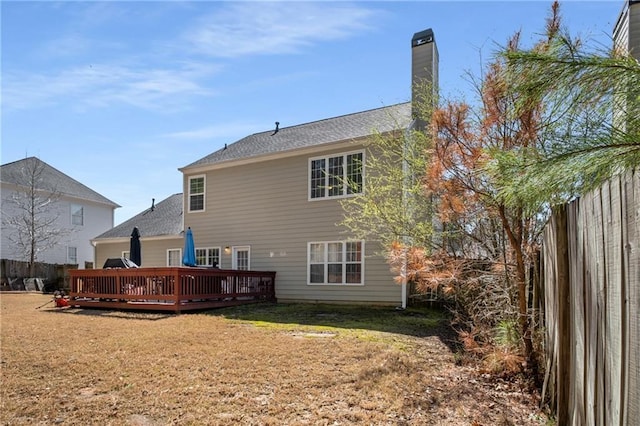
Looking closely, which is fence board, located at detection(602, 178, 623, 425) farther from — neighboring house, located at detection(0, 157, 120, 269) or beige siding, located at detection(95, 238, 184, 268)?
neighboring house, located at detection(0, 157, 120, 269)

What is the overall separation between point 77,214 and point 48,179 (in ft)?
8.46

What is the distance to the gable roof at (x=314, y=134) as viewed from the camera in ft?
41.8

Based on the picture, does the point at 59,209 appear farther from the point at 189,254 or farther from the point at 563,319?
the point at 563,319

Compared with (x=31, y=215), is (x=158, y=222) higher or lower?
lower

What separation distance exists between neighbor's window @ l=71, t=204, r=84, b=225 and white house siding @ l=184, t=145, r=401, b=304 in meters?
14.1

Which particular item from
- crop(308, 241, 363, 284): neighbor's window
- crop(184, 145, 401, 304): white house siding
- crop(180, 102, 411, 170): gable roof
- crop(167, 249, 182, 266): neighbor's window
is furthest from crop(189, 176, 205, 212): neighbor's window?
crop(308, 241, 363, 284): neighbor's window

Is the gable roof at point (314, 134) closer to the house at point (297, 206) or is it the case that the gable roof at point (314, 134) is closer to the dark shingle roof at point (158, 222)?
the house at point (297, 206)

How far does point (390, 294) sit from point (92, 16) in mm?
9711

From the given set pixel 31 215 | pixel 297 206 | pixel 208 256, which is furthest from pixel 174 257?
pixel 31 215

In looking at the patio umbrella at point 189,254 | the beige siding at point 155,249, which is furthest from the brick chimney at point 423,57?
the beige siding at point 155,249

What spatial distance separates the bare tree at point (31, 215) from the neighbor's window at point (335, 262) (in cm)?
1693

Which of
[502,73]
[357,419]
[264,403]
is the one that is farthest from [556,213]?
[264,403]

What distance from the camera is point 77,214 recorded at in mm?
25594

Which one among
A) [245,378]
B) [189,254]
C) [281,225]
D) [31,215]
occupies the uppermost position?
[31,215]
